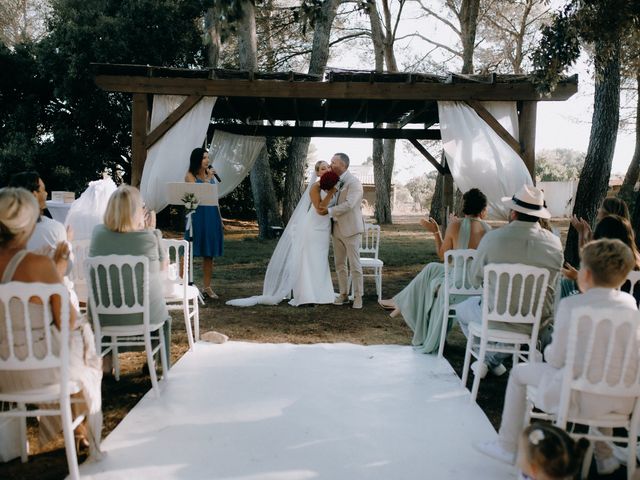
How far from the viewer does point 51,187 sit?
14.4 metres

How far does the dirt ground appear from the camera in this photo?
9.53 feet

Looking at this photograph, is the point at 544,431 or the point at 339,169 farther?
the point at 339,169

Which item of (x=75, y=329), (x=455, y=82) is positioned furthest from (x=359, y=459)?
(x=455, y=82)

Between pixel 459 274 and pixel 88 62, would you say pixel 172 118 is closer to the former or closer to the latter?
pixel 459 274

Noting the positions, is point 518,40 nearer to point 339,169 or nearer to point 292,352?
point 339,169

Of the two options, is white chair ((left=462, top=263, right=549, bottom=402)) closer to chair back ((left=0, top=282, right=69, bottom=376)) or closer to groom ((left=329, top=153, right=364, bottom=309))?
chair back ((left=0, top=282, right=69, bottom=376))

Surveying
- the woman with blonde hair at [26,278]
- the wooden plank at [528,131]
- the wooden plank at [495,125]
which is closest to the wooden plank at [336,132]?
the wooden plank at [528,131]

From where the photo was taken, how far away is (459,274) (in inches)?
171

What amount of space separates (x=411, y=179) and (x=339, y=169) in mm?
39318

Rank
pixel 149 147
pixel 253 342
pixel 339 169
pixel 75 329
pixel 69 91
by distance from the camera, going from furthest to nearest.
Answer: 1. pixel 69 91
2. pixel 149 147
3. pixel 339 169
4. pixel 253 342
5. pixel 75 329

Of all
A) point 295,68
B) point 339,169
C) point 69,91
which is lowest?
point 339,169

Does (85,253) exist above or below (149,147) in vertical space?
below

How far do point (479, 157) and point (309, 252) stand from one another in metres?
2.35

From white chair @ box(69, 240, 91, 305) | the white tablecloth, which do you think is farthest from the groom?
the white tablecloth
